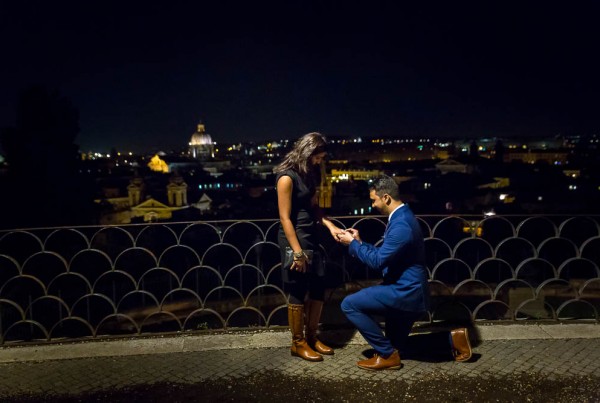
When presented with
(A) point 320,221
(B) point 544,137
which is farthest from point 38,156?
(B) point 544,137

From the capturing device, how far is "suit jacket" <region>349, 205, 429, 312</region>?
3959 mm

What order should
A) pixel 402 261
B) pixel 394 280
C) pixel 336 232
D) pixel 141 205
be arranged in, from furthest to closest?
pixel 141 205
pixel 336 232
pixel 394 280
pixel 402 261

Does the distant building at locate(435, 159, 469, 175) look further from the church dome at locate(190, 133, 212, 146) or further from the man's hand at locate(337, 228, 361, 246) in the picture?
the man's hand at locate(337, 228, 361, 246)

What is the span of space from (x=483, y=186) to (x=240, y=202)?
37.7 meters

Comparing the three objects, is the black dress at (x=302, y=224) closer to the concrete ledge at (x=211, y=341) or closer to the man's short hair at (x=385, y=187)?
the man's short hair at (x=385, y=187)

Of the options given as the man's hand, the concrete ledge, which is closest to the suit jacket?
the man's hand

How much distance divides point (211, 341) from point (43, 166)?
33.0 meters

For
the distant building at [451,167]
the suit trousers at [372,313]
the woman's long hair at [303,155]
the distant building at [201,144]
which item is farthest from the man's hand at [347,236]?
the distant building at [201,144]

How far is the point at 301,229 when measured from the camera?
14.5ft

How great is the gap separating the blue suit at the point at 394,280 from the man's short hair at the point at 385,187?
0.12 metres

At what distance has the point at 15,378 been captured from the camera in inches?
167

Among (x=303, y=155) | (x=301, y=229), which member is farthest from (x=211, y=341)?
(x=303, y=155)

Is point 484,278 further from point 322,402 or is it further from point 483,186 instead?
point 483,186

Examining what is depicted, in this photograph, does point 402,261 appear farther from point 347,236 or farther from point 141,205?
point 141,205
